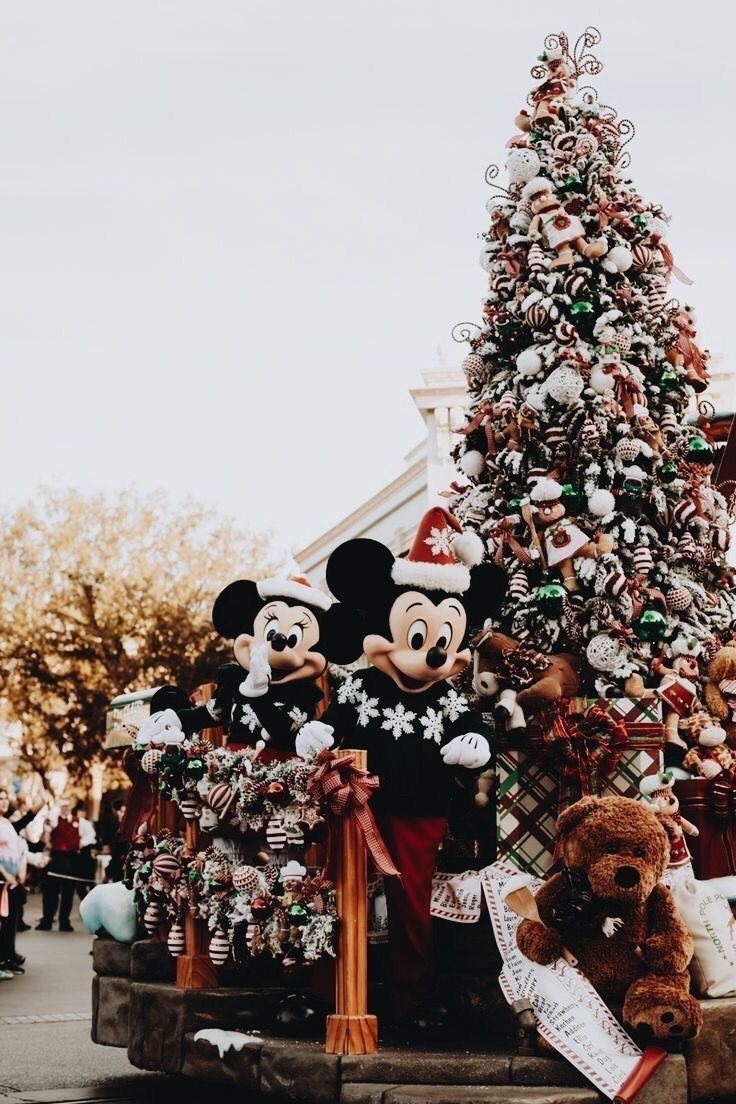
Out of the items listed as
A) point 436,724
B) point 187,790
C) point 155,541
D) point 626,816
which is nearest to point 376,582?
point 436,724

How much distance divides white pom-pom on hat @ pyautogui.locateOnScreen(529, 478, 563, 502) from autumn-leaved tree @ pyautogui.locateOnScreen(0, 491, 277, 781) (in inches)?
931

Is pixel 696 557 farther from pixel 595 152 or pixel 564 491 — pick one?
pixel 595 152

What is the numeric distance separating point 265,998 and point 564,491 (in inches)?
122

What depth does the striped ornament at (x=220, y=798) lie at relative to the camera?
19.0ft

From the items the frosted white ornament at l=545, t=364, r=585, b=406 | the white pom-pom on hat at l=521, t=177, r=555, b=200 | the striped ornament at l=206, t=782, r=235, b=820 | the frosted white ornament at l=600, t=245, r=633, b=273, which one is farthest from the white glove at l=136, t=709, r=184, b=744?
the white pom-pom on hat at l=521, t=177, r=555, b=200

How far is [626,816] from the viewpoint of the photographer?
5211 mm

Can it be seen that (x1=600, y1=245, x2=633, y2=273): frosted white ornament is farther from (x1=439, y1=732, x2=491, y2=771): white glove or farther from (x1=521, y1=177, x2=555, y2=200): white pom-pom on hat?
(x1=439, y1=732, x2=491, y2=771): white glove

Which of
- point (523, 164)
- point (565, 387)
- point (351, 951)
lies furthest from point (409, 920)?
point (523, 164)

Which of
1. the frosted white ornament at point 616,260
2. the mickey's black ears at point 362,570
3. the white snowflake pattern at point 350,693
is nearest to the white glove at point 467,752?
the white snowflake pattern at point 350,693

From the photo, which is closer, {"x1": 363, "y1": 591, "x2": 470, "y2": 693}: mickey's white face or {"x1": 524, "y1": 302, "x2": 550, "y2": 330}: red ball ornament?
{"x1": 363, "y1": 591, "x2": 470, "y2": 693}: mickey's white face

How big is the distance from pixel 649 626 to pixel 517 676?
33.8 inches

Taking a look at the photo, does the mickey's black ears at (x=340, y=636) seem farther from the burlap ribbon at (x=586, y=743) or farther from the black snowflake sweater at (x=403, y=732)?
the burlap ribbon at (x=586, y=743)

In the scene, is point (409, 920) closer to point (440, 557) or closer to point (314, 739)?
point (314, 739)

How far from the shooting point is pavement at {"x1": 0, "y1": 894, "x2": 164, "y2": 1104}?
644 centimetres
